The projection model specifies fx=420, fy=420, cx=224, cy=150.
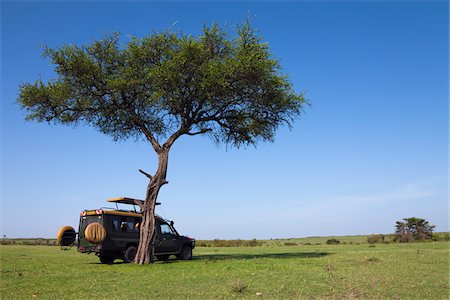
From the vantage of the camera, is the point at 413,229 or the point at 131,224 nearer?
the point at 131,224

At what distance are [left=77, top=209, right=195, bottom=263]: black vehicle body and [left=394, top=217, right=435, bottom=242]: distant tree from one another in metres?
38.2

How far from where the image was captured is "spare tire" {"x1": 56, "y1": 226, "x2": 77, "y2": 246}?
23500mm

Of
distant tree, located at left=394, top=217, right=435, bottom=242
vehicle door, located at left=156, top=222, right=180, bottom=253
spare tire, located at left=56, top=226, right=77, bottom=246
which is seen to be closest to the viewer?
spare tire, located at left=56, top=226, right=77, bottom=246

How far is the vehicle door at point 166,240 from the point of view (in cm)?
2578

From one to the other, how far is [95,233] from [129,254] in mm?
3767

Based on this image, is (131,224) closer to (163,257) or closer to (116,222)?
(116,222)

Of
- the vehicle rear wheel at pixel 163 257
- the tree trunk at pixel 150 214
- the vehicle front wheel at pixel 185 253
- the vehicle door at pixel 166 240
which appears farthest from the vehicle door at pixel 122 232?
the vehicle front wheel at pixel 185 253

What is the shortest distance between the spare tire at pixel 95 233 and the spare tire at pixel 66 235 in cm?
305

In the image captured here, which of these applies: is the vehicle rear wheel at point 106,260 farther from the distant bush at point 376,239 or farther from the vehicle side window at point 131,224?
the distant bush at point 376,239

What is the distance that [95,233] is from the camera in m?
21.3

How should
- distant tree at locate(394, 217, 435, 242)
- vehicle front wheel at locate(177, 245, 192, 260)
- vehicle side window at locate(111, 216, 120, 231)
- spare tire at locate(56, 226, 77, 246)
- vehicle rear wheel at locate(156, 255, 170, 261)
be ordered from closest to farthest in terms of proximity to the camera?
1. spare tire at locate(56, 226, 77, 246)
2. vehicle side window at locate(111, 216, 120, 231)
3. vehicle front wheel at locate(177, 245, 192, 260)
4. vehicle rear wheel at locate(156, 255, 170, 261)
5. distant tree at locate(394, 217, 435, 242)

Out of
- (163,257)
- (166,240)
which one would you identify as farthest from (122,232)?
(163,257)

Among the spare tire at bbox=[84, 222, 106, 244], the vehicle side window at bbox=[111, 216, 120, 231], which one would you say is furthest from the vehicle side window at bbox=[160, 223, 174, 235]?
the spare tire at bbox=[84, 222, 106, 244]

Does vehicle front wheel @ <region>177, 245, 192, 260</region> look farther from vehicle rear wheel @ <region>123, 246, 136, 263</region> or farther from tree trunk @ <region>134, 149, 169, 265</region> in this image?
tree trunk @ <region>134, 149, 169, 265</region>
